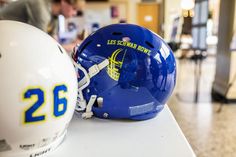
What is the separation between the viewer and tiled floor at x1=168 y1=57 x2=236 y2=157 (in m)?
2.08

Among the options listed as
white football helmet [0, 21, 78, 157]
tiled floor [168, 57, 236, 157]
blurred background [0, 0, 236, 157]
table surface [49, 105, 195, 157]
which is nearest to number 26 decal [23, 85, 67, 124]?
white football helmet [0, 21, 78, 157]

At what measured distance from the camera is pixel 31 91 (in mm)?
539

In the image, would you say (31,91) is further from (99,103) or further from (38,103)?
(99,103)

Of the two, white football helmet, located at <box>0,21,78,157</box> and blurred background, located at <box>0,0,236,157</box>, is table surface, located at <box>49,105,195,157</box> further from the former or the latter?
blurred background, located at <box>0,0,236,157</box>

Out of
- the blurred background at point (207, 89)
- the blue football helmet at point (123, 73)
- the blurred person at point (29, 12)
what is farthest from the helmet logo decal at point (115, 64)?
the blurred background at point (207, 89)

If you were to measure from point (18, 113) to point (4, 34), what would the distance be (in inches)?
6.5

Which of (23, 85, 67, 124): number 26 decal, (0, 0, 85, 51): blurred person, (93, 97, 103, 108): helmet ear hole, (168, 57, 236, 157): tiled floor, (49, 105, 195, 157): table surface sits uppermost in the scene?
(0, 0, 85, 51): blurred person

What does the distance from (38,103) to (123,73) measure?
0.26 meters

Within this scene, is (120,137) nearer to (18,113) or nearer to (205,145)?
(18,113)

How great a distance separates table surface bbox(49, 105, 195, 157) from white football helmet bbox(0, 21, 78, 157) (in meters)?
0.07

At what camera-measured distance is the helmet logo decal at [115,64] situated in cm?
72

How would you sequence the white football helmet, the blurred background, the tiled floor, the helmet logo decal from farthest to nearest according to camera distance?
the blurred background < the tiled floor < the helmet logo decal < the white football helmet

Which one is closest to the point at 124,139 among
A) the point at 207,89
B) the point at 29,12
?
the point at 29,12

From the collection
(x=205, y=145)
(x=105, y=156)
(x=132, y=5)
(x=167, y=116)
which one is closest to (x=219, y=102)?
(x=205, y=145)
